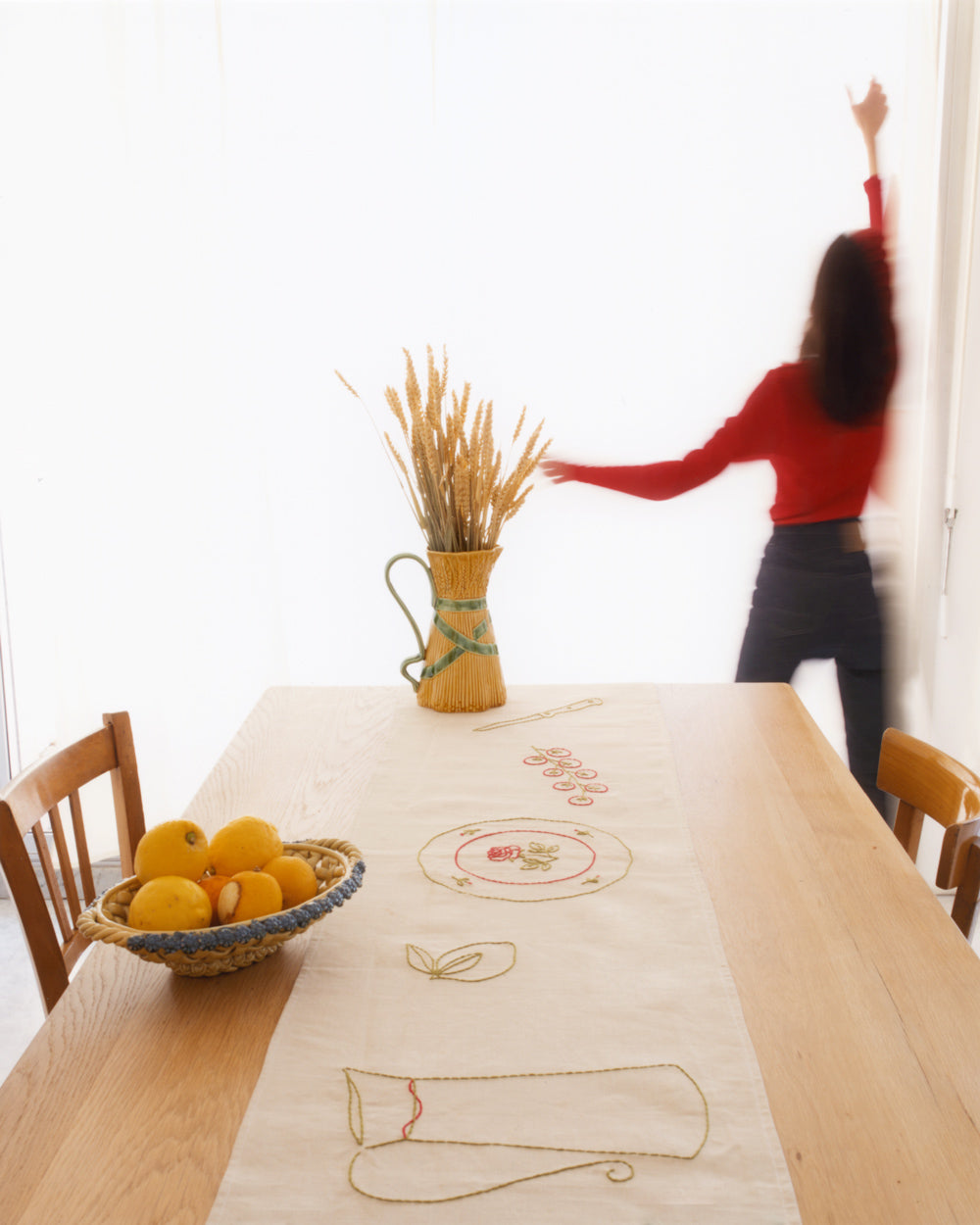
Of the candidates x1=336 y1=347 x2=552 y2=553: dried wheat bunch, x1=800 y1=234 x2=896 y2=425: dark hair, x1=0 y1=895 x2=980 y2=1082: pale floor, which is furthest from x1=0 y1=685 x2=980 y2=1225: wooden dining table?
x1=800 y1=234 x2=896 y2=425: dark hair

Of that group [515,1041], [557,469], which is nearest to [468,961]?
[515,1041]

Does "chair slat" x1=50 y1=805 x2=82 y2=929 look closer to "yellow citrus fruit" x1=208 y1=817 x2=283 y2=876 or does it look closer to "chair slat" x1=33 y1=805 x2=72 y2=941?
"chair slat" x1=33 y1=805 x2=72 y2=941

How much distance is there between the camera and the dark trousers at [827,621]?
269 cm

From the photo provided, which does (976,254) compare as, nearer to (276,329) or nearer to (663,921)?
(276,329)

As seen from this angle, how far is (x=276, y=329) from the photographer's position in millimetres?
2646

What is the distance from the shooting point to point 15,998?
8.43 ft

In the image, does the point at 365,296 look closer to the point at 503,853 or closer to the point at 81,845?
the point at 81,845

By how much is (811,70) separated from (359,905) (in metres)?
2.12

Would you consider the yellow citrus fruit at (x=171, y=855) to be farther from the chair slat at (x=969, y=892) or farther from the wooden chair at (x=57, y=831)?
the chair slat at (x=969, y=892)

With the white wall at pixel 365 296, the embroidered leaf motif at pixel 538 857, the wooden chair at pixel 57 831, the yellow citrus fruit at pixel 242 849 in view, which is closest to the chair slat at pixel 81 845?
the wooden chair at pixel 57 831

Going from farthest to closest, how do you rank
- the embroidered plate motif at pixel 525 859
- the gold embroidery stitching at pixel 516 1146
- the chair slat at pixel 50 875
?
the chair slat at pixel 50 875 → the embroidered plate motif at pixel 525 859 → the gold embroidery stitching at pixel 516 1146

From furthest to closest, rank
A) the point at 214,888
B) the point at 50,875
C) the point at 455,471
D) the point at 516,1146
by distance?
the point at 455,471 < the point at 50,875 < the point at 214,888 < the point at 516,1146

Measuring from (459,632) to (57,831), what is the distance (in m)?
0.65

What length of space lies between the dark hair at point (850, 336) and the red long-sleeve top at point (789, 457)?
0.10ft
